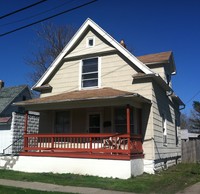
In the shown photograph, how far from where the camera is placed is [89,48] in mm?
17875

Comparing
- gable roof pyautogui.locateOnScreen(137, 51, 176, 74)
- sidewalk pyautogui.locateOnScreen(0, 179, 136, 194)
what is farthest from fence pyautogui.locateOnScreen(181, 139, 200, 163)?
sidewalk pyautogui.locateOnScreen(0, 179, 136, 194)

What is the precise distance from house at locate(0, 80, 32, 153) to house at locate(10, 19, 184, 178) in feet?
8.16

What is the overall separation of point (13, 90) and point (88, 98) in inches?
799

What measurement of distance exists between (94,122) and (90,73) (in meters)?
2.83

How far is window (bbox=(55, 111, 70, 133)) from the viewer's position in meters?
18.0

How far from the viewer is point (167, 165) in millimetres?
18172

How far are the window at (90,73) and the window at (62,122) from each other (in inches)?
77.9

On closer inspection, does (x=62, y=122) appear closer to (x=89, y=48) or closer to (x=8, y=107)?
(x=89, y=48)

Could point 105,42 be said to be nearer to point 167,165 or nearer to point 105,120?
point 105,120

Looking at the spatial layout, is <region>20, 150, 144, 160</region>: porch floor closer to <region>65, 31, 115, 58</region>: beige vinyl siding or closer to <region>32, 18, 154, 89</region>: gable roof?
<region>32, 18, 154, 89</region>: gable roof

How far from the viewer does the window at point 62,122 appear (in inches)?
707

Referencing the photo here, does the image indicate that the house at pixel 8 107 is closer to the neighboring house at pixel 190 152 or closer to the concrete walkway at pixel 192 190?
the concrete walkway at pixel 192 190

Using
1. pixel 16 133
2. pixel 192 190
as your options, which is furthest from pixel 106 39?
pixel 192 190

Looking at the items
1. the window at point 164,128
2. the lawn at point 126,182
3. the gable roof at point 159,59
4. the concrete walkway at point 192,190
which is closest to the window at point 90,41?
the gable roof at point 159,59
